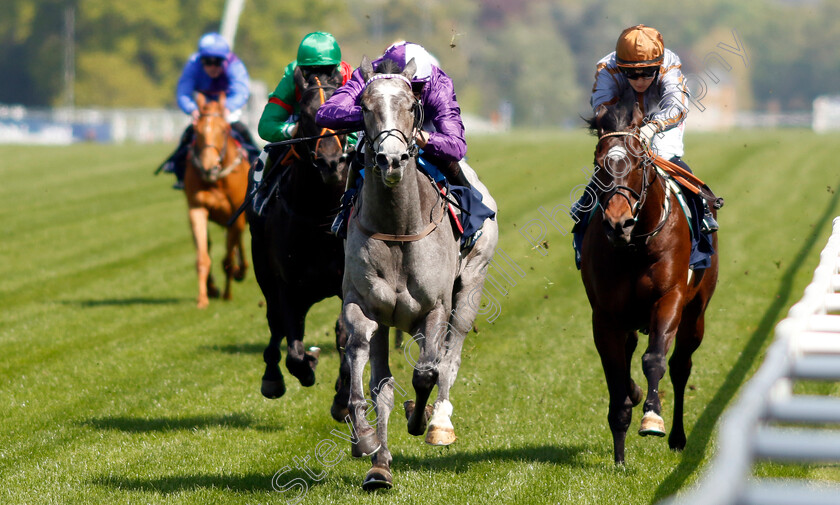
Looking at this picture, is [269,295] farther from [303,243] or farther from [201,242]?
[201,242]

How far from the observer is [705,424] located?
6.82m

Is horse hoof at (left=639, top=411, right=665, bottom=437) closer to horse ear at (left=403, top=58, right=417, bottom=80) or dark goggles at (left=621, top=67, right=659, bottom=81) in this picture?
dark goggles at (left=621, top=67, right=659, bottom=81)

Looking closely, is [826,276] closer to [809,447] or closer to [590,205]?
[809,447]

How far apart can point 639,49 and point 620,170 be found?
918 mm

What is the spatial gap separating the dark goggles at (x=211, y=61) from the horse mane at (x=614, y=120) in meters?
6.60

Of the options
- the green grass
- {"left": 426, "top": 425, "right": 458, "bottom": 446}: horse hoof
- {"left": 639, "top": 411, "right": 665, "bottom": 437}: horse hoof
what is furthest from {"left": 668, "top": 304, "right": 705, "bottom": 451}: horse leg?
{"left": 426, "top": 425, "right": 458, "bottom": 446}: horse hoof

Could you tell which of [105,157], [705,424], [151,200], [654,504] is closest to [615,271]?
[654,504]

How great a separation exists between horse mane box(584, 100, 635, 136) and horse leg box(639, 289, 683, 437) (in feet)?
3.09

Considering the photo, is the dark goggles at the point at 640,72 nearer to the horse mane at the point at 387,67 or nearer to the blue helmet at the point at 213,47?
the horse mane at the point at 387,67

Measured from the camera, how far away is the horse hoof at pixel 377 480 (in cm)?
494

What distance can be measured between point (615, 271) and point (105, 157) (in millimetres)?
27638

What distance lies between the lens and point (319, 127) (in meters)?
6.02

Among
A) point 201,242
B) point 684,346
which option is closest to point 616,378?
point 684,346

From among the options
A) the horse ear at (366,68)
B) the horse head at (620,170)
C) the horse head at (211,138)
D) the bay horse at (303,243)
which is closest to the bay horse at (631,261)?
the horse head at (620,170)
